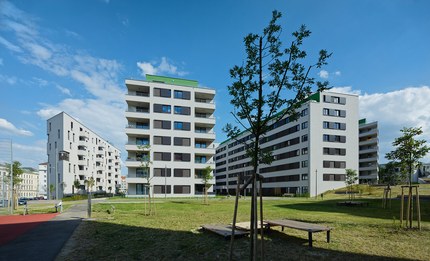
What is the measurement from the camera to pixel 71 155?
240ft

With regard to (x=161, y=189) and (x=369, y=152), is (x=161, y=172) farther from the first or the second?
(x=369, y=152)

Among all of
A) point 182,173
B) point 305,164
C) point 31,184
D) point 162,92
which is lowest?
point 31,184

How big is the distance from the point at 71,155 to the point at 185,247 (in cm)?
7455

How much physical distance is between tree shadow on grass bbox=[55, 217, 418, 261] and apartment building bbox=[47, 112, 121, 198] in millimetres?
54246

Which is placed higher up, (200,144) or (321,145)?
(200,144)

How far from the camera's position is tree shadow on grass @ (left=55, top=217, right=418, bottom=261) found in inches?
286

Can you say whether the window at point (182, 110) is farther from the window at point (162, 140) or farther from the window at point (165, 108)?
the window at point (162, 140)

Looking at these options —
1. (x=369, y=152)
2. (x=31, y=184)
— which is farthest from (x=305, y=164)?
(x=31, y=184)

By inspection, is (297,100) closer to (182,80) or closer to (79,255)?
(79,255)

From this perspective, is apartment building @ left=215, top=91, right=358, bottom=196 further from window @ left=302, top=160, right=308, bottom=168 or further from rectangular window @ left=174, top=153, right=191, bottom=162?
rectangular window @ left=174, top=153, right=191, bottom=162

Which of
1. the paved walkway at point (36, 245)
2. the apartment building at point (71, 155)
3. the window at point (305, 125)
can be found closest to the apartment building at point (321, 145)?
the window at point (305, 125)

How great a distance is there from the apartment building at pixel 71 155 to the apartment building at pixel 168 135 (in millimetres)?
17938

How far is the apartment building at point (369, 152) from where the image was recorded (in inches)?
3164

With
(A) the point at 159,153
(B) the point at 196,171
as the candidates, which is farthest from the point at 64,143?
(B) the point at 196,171
